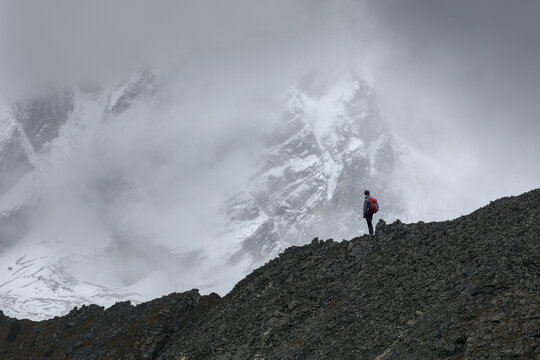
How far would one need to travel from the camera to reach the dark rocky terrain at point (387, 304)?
24.9 meters

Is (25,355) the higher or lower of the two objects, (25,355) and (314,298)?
the higher

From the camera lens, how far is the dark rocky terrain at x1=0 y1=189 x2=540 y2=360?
24.9 metres

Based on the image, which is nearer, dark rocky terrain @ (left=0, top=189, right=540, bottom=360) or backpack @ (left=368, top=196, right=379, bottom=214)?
dark rocky terrain @ (left=0, top=189, right=540, bottom=360)

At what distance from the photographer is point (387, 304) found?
108 ft

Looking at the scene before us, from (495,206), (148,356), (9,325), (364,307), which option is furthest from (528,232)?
(9,325)

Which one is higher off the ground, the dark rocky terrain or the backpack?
the backpack

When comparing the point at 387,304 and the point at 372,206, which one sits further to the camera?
the point at 372,206

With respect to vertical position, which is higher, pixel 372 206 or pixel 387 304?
pixel 372 206

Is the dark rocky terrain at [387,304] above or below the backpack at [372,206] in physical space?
below

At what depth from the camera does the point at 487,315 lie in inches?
979

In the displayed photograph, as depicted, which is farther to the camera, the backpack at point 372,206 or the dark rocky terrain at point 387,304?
the backpack at point 372,206

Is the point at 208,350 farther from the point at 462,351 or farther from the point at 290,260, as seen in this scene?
the point at 462,351

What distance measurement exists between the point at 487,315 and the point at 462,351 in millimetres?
2397

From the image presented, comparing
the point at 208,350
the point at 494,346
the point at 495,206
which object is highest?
the point at 495,206
